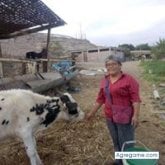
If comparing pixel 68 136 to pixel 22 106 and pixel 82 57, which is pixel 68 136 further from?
pixel 82 57

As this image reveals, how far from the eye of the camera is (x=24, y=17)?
13875mm

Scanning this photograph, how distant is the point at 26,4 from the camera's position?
40.9ft

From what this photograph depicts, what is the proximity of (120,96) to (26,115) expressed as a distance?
1.39m

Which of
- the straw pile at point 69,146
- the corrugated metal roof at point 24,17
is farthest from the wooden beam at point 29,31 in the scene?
the straw pile at point 69,146

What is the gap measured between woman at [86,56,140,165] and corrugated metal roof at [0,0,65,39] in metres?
7.45

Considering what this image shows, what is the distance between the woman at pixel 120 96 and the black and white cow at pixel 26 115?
0.96m

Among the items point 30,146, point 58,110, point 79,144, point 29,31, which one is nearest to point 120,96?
point 58,110

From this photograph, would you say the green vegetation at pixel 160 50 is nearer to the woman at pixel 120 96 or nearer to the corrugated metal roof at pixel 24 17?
the corrugated metal roof at pixel 24 17

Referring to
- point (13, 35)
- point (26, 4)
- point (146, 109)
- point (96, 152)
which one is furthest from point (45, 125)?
Answer: point (13, 35)

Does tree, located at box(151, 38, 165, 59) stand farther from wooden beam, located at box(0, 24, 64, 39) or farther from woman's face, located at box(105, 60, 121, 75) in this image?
woman's face, located at box(105, 60, 121, 75)

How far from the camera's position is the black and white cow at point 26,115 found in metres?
5.23

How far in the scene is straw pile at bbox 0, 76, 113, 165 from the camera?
5.91 meters

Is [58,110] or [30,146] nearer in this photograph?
[30,146]

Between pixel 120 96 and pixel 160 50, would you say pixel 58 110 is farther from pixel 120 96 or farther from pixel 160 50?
pixel 160 50
